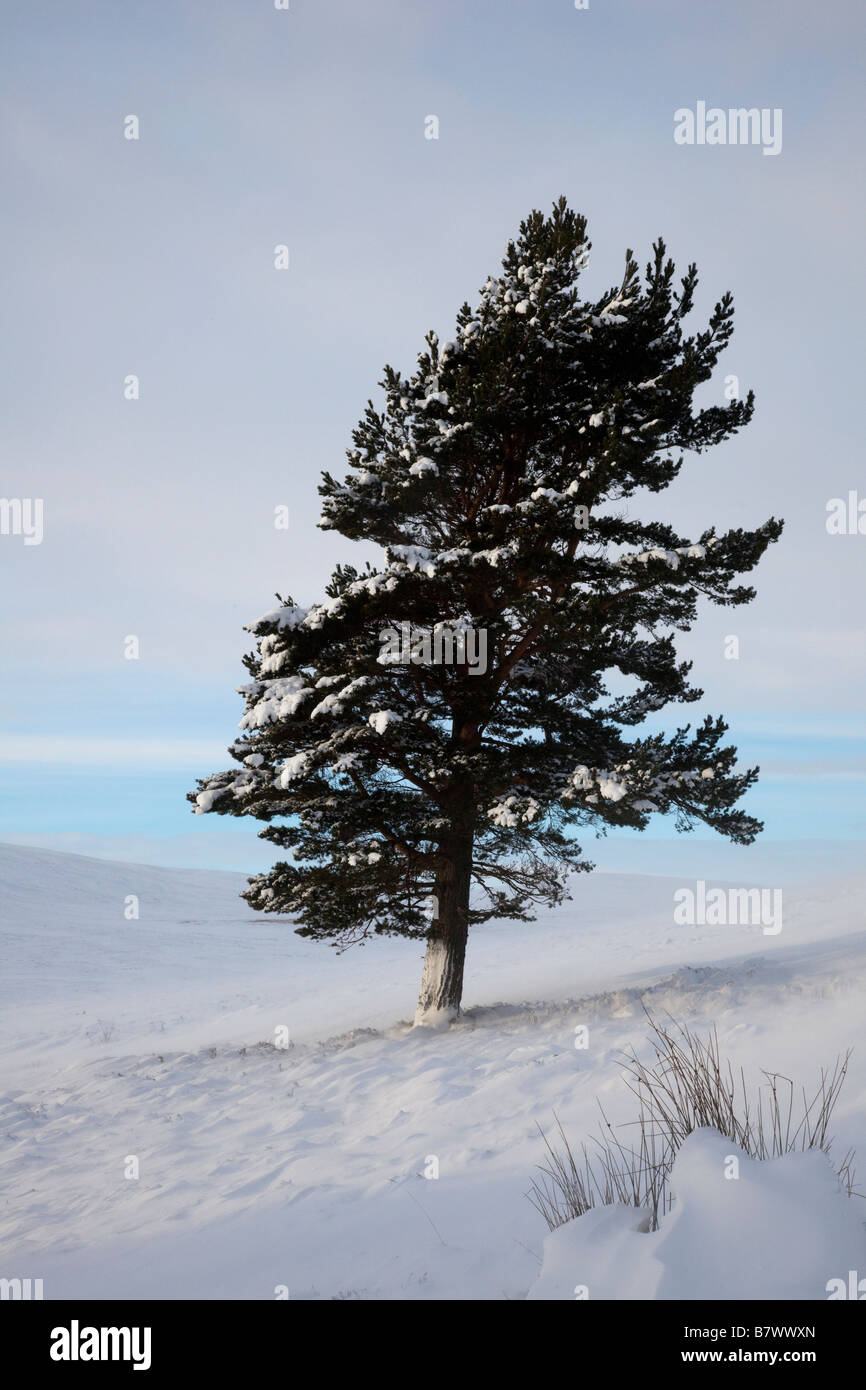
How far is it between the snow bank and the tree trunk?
341 inches

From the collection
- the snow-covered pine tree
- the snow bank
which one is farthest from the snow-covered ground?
the snow-covered pine tree

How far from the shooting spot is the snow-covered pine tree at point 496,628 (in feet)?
35.6

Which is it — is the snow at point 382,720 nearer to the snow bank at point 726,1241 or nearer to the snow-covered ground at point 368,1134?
the snow-covered ground at point 368,1134

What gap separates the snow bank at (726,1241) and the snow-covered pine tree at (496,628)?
6520mm

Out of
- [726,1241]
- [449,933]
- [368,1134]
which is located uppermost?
[726,1241]

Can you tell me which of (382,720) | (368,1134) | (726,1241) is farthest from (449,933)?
(726,1241)

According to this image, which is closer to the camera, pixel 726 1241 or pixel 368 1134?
pixel 726 1241

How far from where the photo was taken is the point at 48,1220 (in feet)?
21.3

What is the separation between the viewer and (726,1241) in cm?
332

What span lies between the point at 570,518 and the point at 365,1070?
315 inches

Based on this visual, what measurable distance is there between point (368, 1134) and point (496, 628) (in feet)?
22.8

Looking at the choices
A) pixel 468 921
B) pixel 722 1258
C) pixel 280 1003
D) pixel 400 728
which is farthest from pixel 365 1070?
pixel 280 1003

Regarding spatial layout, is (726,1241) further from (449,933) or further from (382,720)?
(449,933)
